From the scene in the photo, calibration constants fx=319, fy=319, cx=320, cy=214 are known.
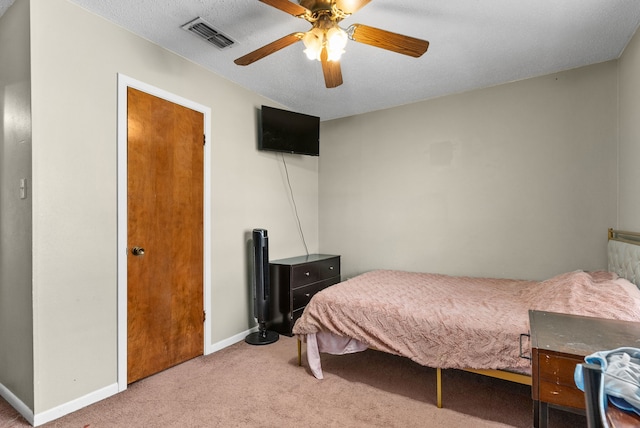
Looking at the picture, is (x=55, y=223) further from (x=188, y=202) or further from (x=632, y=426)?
(x=632, y=426)

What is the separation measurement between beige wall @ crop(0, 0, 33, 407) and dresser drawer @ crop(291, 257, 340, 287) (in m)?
2.11

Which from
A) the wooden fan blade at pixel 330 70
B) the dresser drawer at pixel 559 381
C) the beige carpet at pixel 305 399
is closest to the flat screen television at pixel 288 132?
the wooden fan blade at pixel 330 70

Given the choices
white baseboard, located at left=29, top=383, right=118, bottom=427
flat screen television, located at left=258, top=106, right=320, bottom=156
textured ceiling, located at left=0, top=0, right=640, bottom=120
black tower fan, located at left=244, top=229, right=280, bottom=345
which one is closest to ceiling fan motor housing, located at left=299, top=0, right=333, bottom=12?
textured ceiling, located at left=0, top=0, right=640, bottom=120

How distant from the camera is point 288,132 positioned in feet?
12.5

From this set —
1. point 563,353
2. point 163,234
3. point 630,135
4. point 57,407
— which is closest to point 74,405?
point 57,407

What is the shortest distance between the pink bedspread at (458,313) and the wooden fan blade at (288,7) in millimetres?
1973

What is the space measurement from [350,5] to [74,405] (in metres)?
2.96

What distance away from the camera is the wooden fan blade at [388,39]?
1.83m

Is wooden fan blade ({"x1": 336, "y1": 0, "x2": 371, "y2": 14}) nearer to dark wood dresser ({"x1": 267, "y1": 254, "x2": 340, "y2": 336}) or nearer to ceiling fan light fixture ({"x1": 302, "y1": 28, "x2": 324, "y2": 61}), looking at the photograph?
ceiling fan light fixture ({"x1": 302, "y1": 28, "x2": 324, "y2": 61})

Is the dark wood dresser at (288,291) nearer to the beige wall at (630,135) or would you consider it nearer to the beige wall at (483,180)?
the beige wall at (483,180)

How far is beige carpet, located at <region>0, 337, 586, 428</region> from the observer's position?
1973mm

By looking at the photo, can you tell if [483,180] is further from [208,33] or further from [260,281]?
[208,33]

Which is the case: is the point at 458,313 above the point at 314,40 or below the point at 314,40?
below

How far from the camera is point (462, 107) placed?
356cm
